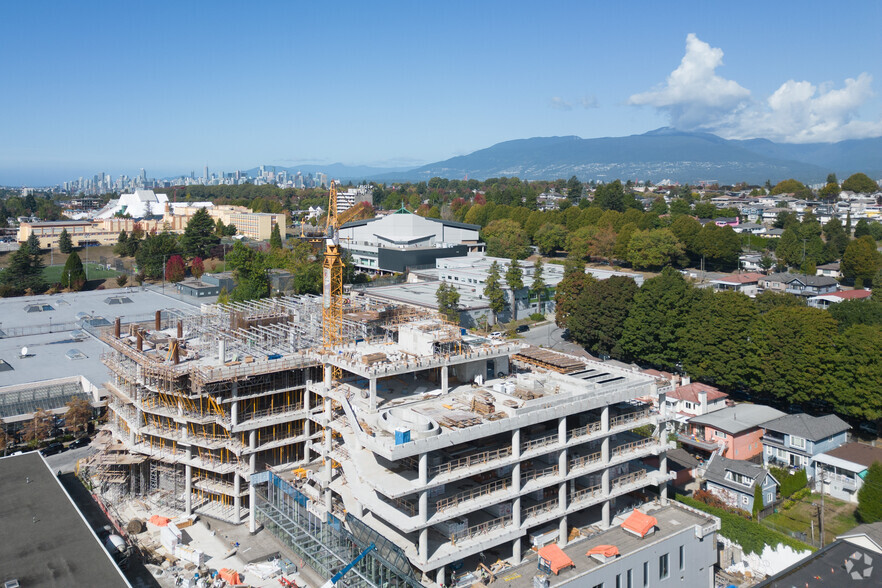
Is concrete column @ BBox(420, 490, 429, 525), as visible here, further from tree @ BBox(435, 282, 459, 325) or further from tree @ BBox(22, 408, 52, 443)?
tree @ BBox(435, 282, 459, 325)

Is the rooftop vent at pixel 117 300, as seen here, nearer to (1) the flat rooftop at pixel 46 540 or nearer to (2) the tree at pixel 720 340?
(1) the flat rooftop at pixel 46 540

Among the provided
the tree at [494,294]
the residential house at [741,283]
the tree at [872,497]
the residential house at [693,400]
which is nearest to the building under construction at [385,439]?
the tree at [872,497]

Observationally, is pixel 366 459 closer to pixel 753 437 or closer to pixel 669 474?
pixel 669 474

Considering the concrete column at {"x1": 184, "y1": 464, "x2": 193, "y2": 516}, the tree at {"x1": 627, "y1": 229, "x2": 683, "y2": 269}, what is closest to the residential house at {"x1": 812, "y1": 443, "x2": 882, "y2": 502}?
the concrete column at {"x1": 184, "y1": 464, "x2": 193, "y2": 516}

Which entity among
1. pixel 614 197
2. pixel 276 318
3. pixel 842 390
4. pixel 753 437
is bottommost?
pixel 753 437

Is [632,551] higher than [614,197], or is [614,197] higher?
[614,197]

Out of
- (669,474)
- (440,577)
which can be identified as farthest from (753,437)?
(440,577)
